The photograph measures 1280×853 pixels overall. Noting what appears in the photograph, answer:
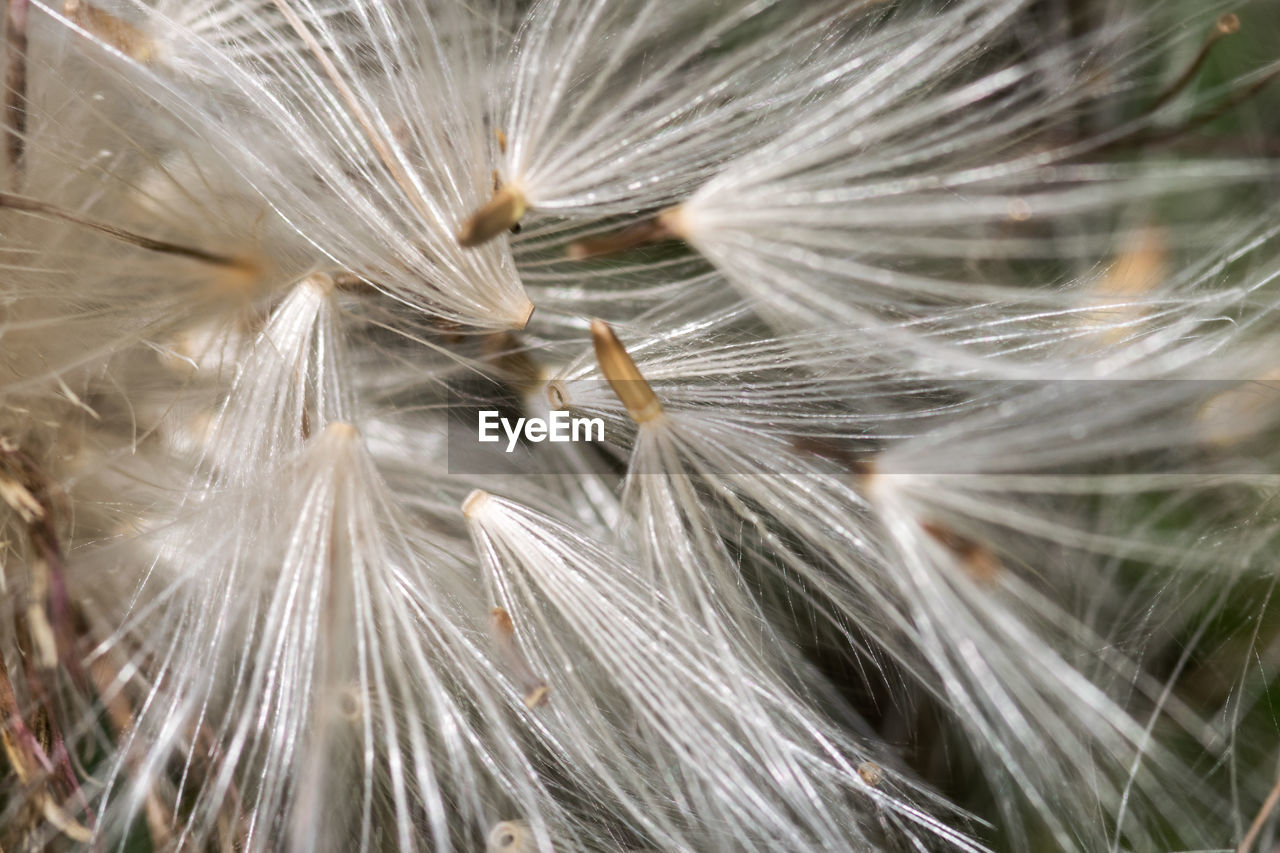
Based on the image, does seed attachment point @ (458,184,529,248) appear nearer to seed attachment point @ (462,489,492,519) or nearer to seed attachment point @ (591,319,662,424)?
seed attachment point @ (591,319,662,424)

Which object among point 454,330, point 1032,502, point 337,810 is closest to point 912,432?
point 1032,502

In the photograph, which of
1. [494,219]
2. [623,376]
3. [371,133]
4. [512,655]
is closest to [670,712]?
[512,655]

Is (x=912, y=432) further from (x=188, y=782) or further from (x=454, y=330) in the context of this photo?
(x=188, y=782)

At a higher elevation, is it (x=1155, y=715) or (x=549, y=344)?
(x=549, y=344)

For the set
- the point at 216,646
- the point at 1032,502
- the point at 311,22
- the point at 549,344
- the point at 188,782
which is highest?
the point at 311,22

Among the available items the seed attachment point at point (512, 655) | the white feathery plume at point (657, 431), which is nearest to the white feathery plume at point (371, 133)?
the white feathery plume at point (657, 431)

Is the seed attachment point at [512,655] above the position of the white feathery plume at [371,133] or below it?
below

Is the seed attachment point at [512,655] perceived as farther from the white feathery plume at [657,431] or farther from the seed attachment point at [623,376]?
the seed attachment point at [623,376]

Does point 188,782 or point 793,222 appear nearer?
point 793,222
